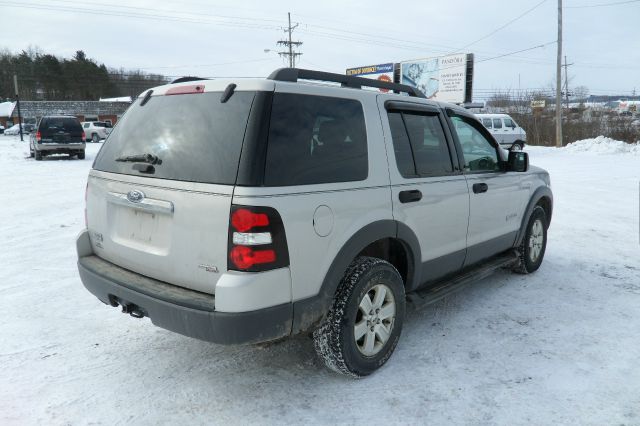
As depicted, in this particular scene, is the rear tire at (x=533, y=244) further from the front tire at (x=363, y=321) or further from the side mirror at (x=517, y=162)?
the front tire at (x=363, y=321)

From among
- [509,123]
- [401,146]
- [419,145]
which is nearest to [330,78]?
[401,146]

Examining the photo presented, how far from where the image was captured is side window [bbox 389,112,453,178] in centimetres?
335

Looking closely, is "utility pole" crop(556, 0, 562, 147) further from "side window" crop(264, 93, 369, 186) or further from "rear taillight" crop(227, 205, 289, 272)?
"rear taillight" crop(227, 205, 289, 272)

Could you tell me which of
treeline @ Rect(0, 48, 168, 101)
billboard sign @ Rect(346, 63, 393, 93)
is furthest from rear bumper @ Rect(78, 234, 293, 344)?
treeline @ Rect(0, 48, 168, 101)

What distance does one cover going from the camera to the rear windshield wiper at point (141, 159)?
2.85 meters

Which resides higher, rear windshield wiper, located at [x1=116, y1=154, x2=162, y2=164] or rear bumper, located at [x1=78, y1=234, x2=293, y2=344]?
rear windshield wiper, located at [x1=116, y1=154, x2=162, y2=164]

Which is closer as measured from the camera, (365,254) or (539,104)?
(365,254)

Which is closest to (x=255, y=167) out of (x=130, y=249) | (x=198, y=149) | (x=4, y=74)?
(x=198, y=149)

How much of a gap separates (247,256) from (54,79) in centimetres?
9048

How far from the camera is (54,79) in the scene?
258 feet

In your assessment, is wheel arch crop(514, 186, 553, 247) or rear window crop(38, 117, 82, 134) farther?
rear window crop(38, 117, 82, 134)

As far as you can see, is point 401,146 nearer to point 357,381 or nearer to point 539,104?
point 357,381

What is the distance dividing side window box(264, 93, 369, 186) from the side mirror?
2.02m

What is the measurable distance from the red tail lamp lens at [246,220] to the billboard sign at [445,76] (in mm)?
28223
